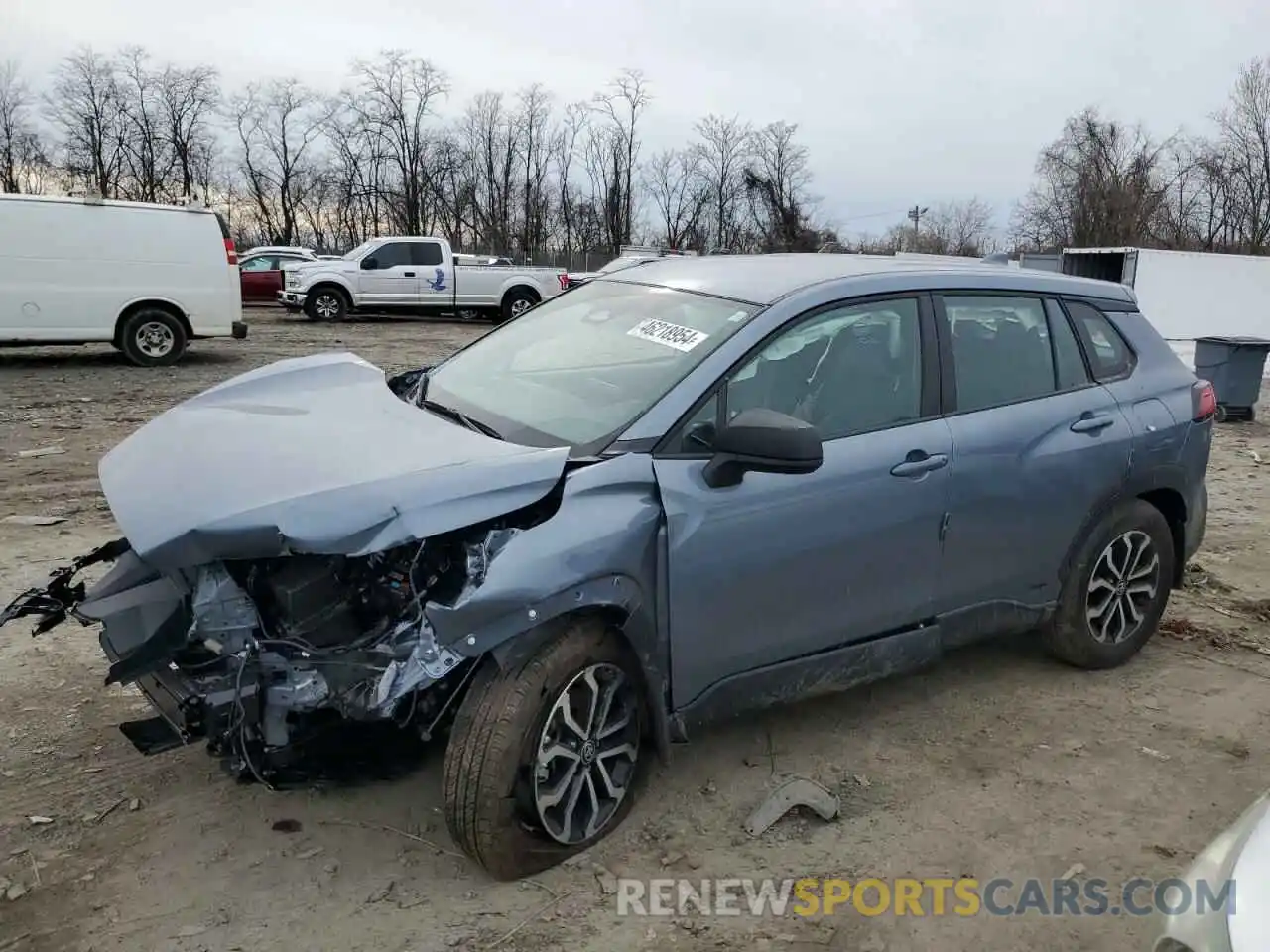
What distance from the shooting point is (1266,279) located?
81.3ft

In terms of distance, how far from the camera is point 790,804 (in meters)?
3.18

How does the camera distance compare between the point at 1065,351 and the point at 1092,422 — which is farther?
the point at 1065,351

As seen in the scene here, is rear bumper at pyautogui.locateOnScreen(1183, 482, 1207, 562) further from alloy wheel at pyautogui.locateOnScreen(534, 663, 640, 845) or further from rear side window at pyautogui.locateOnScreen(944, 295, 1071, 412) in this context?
alloy wheel at pyautogui.locateOnScreen(534, 663, 640, 845)

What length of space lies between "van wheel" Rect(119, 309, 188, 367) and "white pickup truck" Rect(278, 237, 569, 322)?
816cm

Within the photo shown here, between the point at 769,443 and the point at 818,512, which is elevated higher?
the point at 769,443

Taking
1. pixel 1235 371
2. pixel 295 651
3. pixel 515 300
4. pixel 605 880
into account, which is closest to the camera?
pixel 295 651

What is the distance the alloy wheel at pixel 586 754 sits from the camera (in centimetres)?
274

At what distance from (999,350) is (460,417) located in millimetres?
2134

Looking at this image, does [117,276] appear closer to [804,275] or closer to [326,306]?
[326,306]

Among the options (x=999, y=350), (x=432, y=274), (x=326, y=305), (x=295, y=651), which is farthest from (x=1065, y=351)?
(x=326, y=305)

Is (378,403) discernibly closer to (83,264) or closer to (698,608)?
(698,608)

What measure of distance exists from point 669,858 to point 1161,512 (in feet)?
9.37

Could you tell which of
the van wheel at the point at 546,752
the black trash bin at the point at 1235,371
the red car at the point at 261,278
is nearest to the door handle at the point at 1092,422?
the van wheel at the point at 546,752

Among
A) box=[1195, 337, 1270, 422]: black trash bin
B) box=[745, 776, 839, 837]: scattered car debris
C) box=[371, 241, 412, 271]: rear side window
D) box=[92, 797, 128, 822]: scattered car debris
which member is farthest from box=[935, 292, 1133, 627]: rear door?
box=[371, 241, 412, 271]: rear side window
